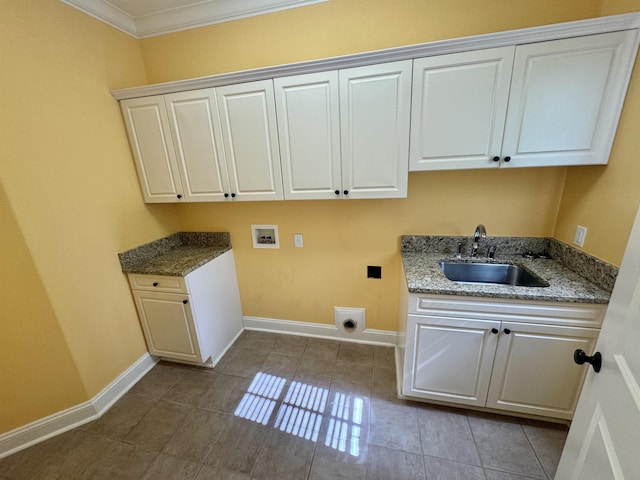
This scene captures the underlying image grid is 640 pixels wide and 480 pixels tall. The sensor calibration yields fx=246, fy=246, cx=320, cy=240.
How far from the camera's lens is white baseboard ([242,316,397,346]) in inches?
87.1

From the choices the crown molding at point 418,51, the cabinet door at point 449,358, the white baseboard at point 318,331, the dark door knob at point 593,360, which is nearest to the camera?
the dark door knob at point 593,360

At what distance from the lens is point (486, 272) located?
5.77ft

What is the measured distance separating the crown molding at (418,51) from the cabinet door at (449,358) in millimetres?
1466

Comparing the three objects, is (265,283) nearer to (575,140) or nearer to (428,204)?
(428,204)

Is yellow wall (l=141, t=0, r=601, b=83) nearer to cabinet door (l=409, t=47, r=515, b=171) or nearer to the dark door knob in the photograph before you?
cabinet door (l=409, t=47, r=515, b=171)

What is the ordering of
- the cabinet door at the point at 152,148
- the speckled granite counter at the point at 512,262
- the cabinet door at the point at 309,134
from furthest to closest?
the cabinet door at the point at 152,148
the cabinet door at the point at 309,134
the speckled granite counter at the point at 512,262

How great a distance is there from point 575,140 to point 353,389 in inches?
79.2

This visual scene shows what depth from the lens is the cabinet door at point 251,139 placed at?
5.24ft

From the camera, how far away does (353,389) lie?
70.4 inches

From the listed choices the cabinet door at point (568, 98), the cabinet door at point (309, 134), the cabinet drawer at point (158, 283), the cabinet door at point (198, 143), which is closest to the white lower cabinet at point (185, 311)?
the cabinet drawer at point (158, 283)

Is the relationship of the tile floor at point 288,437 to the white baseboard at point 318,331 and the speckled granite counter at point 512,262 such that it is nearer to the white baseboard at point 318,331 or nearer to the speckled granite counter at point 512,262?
the white baseboard at point 318,331

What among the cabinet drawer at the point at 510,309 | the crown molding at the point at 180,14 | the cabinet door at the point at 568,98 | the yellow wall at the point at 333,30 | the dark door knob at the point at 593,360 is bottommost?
the cabinet drawer at the point at 510,309

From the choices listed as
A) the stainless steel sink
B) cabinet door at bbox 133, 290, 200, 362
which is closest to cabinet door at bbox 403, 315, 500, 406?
the stainless steel sink

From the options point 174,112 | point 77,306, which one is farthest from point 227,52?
point 77,306
